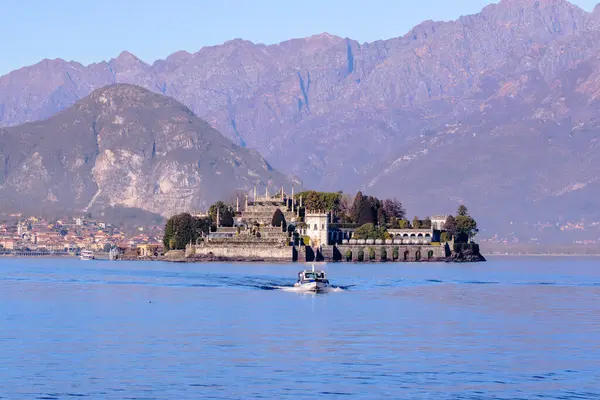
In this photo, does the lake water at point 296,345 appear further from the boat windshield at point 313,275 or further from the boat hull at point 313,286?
the boat windshield at point 313,275

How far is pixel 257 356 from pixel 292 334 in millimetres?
12583

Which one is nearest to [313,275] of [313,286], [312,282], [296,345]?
[312,282]

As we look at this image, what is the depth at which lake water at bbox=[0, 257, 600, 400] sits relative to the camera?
67.1 m

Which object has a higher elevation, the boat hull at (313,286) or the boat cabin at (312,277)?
the boat cabin at (312,277)

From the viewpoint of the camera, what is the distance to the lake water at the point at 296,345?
220 ft

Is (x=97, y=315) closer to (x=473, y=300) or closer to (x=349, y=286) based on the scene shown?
(x=473, y=300)

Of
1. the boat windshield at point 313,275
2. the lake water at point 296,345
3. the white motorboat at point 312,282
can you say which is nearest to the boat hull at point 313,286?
the white motorboat at point 312,282

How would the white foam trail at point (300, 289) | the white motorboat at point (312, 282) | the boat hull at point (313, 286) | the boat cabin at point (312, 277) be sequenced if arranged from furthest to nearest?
1. the boat cabin at point (312, 277)
2. the white foam trail at point (300, 289)
3. the white motorboat at point (312, 282)
4. the boat hull at point (313, 286)

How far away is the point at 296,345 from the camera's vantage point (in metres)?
83.4

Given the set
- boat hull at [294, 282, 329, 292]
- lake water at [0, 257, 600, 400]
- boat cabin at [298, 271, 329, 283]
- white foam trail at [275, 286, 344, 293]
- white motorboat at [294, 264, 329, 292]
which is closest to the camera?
lake water at [0, 257, 600, 400]

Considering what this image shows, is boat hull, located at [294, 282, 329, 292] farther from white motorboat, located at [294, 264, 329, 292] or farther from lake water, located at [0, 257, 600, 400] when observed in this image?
lake water, located at [0, 257, 600, 400]

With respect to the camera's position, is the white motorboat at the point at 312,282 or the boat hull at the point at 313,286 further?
the white motorboat at the point at 312,282

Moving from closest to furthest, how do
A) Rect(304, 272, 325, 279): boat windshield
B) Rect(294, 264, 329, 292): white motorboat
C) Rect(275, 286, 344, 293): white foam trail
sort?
Rect(294, 264, 329, 292): white motorboat < Rect(275, 286, 344, 293): white foam trail < Rect(304, 272, 325, 279): boat windshield

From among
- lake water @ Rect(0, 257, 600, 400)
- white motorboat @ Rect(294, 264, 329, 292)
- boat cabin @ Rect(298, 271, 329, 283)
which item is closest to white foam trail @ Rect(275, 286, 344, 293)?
white motorboat @ Rect(294, 264, 329, 292)
